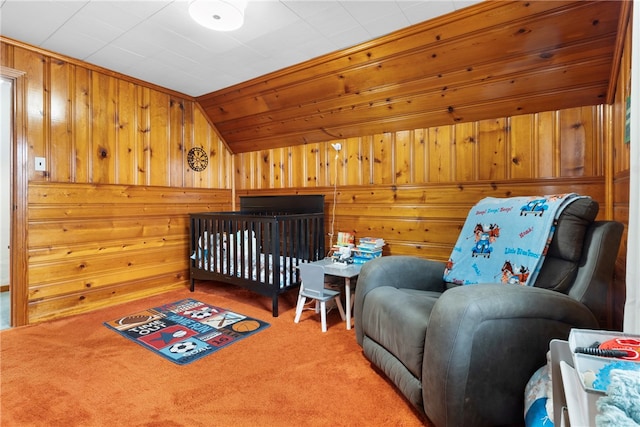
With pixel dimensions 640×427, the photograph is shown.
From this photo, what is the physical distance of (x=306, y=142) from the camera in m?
3.35

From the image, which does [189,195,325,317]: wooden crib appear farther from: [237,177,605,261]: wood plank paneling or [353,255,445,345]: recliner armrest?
[353,255,445,345]: recliner armrest

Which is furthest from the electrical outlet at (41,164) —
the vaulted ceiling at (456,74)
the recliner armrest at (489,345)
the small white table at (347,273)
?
the recliner armrest at (489,345)

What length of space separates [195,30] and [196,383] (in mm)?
2230

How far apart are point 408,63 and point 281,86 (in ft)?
3.88

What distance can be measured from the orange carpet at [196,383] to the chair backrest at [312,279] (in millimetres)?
269

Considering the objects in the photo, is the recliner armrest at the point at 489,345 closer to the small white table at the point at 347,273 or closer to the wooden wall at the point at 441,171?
the wooden wall at the point at 441,171

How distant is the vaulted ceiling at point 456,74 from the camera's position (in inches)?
69.4

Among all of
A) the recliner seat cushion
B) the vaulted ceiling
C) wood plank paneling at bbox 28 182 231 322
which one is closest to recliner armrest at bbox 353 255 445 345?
the recliner seat cushion

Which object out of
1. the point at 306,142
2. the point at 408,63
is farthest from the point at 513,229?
the point at 306,142

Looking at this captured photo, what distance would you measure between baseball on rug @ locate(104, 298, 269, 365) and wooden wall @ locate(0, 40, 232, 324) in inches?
22.9

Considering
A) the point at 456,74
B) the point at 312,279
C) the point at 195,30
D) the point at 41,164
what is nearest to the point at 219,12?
the point at 195,30

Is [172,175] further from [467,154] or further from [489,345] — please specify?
[489,345]

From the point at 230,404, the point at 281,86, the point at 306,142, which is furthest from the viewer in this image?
the point at 306,142

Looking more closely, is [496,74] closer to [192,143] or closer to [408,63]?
[408,63]
